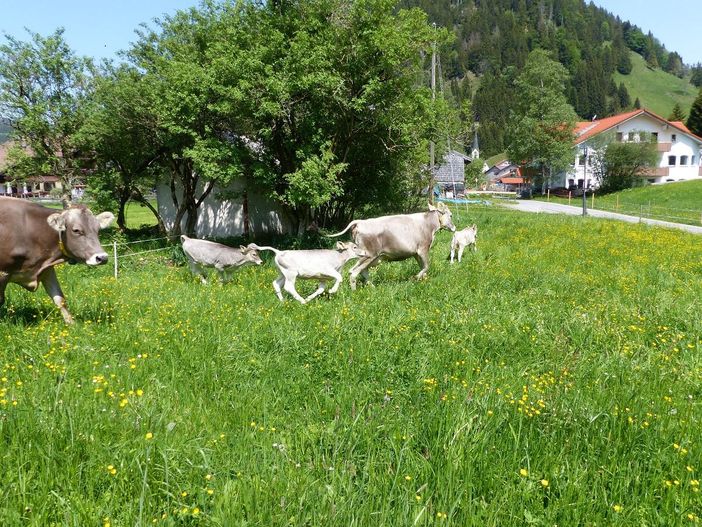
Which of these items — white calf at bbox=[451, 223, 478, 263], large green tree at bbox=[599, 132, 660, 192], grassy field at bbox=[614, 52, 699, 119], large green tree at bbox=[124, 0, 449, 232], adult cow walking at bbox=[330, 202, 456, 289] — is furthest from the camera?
grassy field at bbox=[614, 52, 699, 119]

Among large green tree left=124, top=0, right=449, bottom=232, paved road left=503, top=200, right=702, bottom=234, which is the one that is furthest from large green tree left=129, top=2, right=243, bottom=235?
paved road left=503, top=200, right=702, bottom=234

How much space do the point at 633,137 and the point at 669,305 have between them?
200 feet

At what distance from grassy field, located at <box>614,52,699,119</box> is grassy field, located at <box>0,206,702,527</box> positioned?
186856 mm

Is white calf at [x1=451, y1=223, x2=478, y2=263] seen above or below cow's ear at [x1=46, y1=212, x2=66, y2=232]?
below


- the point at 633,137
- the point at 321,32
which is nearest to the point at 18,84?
the point at 321,32

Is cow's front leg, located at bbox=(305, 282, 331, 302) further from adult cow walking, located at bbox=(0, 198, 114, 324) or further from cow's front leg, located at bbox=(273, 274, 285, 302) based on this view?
adult cow walking, located at bbox=(0, 198, 114, 324)

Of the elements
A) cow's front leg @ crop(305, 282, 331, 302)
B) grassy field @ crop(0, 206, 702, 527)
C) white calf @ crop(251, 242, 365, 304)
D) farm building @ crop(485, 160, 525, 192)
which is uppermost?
farm building @ crop(485, 160, 525, 192)

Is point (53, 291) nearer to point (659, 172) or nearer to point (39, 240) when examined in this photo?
point (39, 240)

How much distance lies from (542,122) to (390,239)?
55310 millimetres

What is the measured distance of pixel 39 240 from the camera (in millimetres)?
6598

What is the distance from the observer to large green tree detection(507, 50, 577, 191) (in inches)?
2288

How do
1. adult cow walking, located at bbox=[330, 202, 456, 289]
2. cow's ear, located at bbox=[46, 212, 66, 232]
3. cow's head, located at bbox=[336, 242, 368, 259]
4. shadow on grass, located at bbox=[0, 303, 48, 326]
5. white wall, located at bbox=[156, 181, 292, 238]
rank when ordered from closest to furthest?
cow's ear, located at bbox=[46, 212, 66, 232] < shadow on grass, located at bbox=[0, 303, 48, 326] < cow's head, located at bbox=[336, 242, 368, 259] < adult cow walking, located at bbox=[330, 202, 456, 289] < white wall, located at bbox=[156, 181, 292, 238]

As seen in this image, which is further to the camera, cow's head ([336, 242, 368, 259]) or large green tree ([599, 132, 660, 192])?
large green tree ([599, 132, 660, 192])

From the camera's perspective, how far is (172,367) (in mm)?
5273
